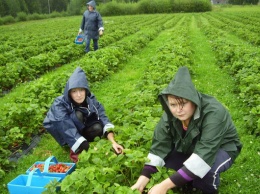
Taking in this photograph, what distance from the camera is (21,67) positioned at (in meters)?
8.83

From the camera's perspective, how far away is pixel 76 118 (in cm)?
429

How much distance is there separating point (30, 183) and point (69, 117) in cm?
126

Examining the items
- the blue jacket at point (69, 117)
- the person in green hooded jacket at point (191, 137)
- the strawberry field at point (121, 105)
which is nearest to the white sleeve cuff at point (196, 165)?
the person in green hooded jacket at point (191, 137)

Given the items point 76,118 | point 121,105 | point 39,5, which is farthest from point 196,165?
point 39,5

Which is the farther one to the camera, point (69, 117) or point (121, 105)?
point (121, 105)

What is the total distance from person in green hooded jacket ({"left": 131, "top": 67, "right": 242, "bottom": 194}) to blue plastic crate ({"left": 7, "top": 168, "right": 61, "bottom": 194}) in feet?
3.51

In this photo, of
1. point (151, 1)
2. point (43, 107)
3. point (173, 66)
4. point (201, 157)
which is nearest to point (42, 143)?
point (43, 107)

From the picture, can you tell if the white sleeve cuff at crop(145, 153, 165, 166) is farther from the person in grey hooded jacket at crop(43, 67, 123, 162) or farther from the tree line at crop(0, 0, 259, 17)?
the tree line at crop(0, 0, 259, 17)

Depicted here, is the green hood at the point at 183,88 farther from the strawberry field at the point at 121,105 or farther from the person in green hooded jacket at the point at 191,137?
the strawberry field at the point at 121,105

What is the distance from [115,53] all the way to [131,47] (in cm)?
215

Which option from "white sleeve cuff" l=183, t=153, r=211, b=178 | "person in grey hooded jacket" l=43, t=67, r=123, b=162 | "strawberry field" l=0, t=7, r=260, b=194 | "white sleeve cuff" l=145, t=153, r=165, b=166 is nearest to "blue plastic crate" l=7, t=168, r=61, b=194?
"strawberry field" l=0, t=7, r=260, b=194

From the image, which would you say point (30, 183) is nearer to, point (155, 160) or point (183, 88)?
point (155, 160)

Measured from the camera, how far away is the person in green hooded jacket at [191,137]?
8.49 feet

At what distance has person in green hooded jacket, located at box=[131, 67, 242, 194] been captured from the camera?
259 cm
